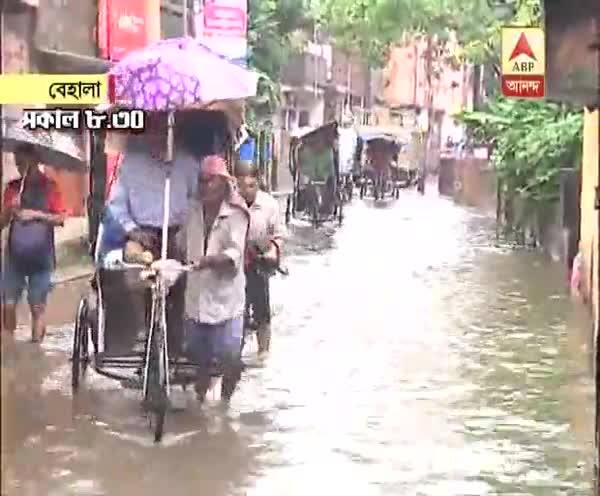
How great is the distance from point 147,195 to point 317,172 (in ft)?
67.8

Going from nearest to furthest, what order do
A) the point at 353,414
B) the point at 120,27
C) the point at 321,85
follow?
the point at 353,414 < the point at 120,27 < the point at 321,85

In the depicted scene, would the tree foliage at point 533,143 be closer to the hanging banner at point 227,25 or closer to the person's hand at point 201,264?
the hanging banner at point 227,25

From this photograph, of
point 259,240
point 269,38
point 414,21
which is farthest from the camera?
point 414,21

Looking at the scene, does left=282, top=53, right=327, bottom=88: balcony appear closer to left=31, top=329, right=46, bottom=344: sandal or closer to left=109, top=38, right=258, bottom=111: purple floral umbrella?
left=31, top=329, right=46, bottom=344: sandal

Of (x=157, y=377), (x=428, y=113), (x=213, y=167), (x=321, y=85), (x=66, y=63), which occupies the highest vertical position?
(x=321, y=85)

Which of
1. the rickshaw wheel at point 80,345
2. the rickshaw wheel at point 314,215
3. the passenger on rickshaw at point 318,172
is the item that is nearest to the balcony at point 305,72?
the passenger on rickshaw at point 318,172

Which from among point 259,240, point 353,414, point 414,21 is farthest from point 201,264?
point 414,21

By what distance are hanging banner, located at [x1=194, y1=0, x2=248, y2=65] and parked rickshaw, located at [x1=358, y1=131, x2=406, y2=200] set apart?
69.7 feet

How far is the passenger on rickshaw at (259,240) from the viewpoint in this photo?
399 inches

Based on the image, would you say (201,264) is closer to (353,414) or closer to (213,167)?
(213,167)

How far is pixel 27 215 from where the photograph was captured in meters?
10.4

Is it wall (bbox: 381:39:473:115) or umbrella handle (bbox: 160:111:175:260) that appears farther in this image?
wall (bbox: 381:39:473:115)

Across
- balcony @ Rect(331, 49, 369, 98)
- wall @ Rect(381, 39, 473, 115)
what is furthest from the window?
wall @ Rect(381, 39, 473, 115)

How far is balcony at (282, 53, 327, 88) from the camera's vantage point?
48188 mm
